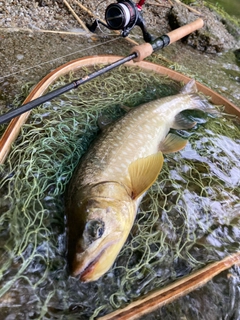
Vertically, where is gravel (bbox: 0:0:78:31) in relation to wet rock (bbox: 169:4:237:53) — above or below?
below

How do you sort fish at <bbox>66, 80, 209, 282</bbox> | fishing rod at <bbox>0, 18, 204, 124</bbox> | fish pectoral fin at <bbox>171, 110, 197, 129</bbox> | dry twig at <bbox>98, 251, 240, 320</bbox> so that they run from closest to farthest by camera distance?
dry twig at <bbox>98, 251, 240, 320</bbox> → fish at <bbox>66, 80, 209, 282</bbox> → fishing rod at <bbox>0, 18, 204, 124</bbox> → fish pectoral fin at <bbox>171, 110, 197, 129</bbox>

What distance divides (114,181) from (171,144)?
828 mm

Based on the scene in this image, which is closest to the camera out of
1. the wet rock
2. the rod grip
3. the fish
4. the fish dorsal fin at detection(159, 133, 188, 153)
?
the fish

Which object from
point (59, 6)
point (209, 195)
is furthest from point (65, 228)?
point (59, 6)

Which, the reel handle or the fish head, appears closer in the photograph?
the fish head

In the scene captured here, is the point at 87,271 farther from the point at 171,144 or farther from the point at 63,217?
the point at 171,144

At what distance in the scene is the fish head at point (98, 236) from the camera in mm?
1704

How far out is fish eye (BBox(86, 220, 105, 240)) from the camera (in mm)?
1755

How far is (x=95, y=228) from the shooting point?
5.82 feet

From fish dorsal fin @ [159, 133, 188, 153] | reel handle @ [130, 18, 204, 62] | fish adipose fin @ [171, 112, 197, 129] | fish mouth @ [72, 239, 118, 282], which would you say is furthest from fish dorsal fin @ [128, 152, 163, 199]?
reel handle @ [130, 18, 204, 62]

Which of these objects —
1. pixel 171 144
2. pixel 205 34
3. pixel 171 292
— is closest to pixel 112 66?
pixel 171 144

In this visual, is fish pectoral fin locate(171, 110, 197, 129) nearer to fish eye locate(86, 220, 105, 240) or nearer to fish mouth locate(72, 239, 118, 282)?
fish eye locate(86, 220, 105, 240)

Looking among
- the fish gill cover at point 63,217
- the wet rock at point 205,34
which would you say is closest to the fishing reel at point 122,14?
the fish gill cover at point 63,217

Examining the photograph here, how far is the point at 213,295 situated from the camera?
202 cm
